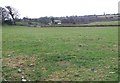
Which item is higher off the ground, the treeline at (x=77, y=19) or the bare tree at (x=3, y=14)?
the bare tree at (x=3, y=14)

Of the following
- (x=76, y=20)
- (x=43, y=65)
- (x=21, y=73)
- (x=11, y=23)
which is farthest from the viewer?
(x=76, y=20)

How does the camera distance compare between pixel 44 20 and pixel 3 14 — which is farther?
pixel 44 20

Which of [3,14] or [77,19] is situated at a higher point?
[3,14]

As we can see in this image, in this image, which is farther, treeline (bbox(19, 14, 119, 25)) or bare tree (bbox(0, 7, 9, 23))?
treeline (bbox(19, 14, 119, 25))

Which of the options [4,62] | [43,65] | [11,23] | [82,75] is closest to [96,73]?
[82,75]

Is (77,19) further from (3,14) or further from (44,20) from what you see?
(3,14)

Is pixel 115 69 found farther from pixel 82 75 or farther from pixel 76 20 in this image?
pixel 76 20

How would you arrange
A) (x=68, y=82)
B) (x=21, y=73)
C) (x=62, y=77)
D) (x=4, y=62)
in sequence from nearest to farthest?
(x=68, y=82) < (x=62, y=77) < (x=21, y=73) < (x=4, y=62)

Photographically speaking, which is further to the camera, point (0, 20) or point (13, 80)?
point (0, 20)

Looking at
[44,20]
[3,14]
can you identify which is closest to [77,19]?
→ [44,20]

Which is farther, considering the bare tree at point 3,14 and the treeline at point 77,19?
the treeline at point 77,19

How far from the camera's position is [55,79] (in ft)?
29.1

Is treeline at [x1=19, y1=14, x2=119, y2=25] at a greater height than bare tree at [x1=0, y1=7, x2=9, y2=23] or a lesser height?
lesser

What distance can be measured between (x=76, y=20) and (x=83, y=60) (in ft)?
314
